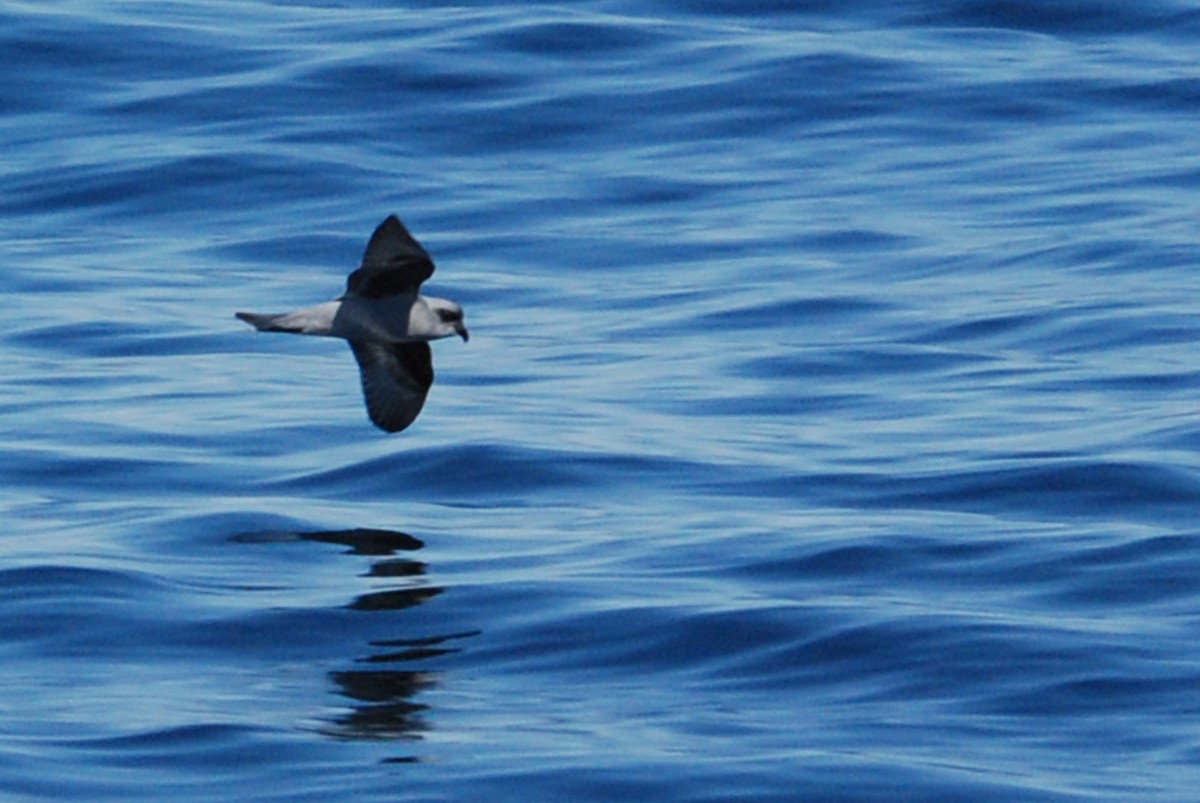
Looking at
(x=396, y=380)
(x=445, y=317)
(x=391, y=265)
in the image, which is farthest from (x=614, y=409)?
(x=391, y=265)

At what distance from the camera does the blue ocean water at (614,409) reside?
10812mm

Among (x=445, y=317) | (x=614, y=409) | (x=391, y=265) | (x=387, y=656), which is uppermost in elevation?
(x=391, y=265)

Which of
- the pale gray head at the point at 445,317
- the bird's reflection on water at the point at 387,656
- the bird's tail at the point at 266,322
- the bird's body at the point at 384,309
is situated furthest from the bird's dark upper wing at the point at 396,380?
the bird's tail at the point at 266,322

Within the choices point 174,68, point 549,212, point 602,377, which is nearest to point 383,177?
point 549,212

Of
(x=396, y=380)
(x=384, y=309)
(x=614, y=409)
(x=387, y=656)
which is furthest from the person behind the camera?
(x=614, y=409)

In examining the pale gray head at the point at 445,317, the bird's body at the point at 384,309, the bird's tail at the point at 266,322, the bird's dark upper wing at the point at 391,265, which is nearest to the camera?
the bird's dark upper wing at the point at 391,265

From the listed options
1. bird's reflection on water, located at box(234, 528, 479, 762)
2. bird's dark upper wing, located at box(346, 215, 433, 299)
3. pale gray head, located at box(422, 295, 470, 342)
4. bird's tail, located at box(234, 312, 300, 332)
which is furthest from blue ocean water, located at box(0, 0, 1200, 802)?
bird's dark upper wing, located at box(346, 215, 433, 299)

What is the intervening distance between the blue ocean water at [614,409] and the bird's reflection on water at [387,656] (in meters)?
0.03

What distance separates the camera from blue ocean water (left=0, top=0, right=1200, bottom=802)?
35.5 feet

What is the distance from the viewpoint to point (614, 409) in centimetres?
1588

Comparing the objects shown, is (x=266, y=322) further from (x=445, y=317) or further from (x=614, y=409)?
(x=614, y=409)

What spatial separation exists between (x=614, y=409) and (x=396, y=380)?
299 cm

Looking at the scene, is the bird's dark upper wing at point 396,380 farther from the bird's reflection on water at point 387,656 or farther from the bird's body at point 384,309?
the bird's reflection on water at point 387,656

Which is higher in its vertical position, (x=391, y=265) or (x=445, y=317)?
(x=391, y=265)
